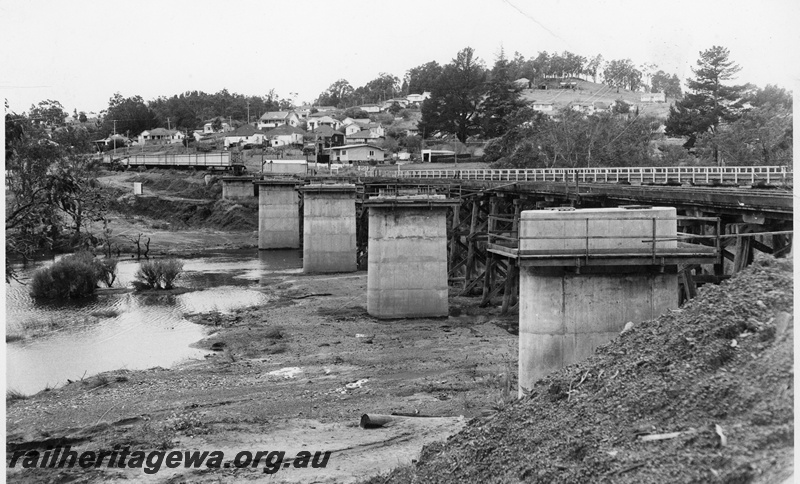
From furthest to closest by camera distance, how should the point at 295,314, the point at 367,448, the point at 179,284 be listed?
the point at 179,284
the point at 295,314
the point at 367,448

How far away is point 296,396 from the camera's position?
18.8m

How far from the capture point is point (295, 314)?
3300cm

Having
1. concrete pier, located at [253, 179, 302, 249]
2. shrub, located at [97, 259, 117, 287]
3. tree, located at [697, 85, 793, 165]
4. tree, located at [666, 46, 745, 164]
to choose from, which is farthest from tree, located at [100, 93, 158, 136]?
tree, located at [697, 85, 793, 165]

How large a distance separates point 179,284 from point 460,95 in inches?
2787

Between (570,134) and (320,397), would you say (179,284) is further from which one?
(570,134)

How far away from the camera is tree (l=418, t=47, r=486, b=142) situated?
10956 cm

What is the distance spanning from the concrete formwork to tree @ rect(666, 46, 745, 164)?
137ft

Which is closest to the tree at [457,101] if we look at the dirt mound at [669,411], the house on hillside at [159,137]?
the house on hillside at [159,137]

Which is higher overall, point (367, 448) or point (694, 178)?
Result: point (694, 178)

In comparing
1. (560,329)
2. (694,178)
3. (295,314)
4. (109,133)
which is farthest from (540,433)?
(109,133)

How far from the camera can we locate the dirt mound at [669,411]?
22.3 feet

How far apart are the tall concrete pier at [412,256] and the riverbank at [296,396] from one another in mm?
830

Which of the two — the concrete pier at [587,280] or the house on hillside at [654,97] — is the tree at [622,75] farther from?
the concrete pier at [587,280]

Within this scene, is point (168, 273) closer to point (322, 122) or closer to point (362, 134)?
point (362, 134)
